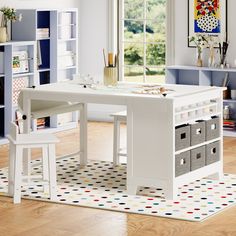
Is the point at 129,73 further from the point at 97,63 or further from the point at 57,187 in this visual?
the point at 57,187

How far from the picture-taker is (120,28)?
10.0 metres

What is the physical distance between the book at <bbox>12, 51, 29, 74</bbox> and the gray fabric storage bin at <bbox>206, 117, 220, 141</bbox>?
2873 mm

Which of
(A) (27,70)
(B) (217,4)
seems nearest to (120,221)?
(A) (27,70)

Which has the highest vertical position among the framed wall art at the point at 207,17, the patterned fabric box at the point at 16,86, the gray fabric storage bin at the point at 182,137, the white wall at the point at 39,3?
the white wall at the point at 39,3

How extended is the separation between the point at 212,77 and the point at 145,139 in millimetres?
3526

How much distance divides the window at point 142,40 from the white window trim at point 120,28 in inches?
0.6

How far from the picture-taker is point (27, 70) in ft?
28.8

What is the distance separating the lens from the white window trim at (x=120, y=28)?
9.48 metres

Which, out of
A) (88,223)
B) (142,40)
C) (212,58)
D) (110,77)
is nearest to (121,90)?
(110,77)

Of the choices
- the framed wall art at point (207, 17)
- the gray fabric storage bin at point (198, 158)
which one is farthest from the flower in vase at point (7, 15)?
the gray fabric storage bin at point (198, 158)

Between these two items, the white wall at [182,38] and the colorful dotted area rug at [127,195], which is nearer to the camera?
the colorful dotted area rug at [127,195]

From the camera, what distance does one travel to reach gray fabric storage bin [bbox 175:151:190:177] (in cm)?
594

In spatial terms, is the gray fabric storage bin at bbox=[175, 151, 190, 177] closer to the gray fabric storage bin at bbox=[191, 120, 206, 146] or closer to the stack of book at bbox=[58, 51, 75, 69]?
the gray fabric storage bin at bbox=[191, 120, 206, 146]

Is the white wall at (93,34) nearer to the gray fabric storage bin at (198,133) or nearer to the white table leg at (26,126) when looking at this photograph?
the white table leg at (26,126)
